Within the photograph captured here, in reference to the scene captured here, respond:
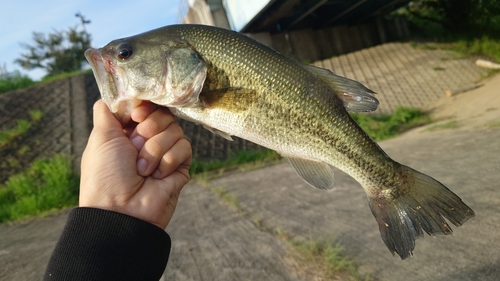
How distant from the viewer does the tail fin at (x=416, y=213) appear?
1641 mm

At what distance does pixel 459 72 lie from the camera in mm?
13781

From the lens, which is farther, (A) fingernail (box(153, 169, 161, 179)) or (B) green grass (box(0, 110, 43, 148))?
(B) green grass (box(0, 110, 43, 148))

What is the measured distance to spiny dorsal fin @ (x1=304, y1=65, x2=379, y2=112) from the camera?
1.84 meters

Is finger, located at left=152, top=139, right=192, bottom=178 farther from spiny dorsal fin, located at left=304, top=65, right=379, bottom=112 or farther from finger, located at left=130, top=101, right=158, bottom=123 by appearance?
spiny dorsal fin, located at left=304, top=65, right=379, bottom=112

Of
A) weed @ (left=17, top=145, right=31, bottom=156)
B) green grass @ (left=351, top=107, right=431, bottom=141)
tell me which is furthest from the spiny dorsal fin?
weed @ (left=17, top=145, right=31, bottom=156)

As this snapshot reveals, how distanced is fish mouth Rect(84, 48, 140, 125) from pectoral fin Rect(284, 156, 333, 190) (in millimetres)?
1019

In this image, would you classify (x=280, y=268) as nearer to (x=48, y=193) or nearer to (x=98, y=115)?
(x=98, y=115)

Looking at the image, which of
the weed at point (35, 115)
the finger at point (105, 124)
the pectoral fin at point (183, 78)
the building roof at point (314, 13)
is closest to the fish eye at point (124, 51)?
the pectoral fin at point (183, 78)

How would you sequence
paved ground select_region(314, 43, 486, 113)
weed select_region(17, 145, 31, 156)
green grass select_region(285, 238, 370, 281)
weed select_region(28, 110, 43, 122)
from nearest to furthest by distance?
green grass select_region(285, 238, 370, 281) → weed select_region(17, 145, 31, 156) → weed select_region(28, 110, 43, 122) → paved ground select_region(314, 43, 486, 113)

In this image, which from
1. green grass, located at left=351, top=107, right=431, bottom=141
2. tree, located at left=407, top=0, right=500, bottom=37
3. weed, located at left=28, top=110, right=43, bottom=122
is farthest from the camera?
tree, located at left=407, top=0, right=500, bottom=37

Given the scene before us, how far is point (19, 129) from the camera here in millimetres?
9664

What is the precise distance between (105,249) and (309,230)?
2526 mm

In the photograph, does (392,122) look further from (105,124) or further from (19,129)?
(19,129)

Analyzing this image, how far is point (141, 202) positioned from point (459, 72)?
15634mm
